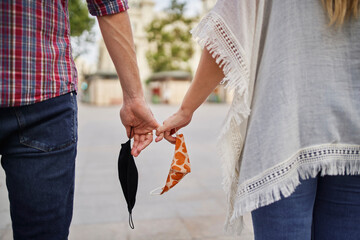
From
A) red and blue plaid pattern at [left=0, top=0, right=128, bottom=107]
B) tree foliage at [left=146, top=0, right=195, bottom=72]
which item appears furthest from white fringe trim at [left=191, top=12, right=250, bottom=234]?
tree foliage at [left=146, top=0, right=195, bottom=72]

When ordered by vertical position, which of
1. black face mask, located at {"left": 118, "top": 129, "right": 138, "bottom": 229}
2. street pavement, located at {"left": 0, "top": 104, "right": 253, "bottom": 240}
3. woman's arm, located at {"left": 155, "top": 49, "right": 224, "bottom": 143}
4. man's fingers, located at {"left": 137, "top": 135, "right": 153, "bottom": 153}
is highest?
woman's arm, located at {"left": 155, "top": 49, "right": 224, "bottom": 143}

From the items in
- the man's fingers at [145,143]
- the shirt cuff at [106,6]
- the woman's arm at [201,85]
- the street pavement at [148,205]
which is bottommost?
the street pavement at [148,205]

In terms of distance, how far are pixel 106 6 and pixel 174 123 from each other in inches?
22.6

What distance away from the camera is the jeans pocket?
97 cm

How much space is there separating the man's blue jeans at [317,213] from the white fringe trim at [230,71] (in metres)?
0.14

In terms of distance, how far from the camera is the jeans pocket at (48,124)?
0.97 metres

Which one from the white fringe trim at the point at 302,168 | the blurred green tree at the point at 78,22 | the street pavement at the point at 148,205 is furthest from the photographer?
the blurred green tree at the point at 78,22

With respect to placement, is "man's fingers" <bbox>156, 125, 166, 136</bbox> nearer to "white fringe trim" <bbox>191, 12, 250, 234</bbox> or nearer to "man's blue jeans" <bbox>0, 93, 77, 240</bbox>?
"white fringe trim" <bbox>191, 12, 250, 234</bbox>

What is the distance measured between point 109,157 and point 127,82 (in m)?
4.48

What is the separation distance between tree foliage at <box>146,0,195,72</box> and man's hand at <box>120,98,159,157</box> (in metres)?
27.8

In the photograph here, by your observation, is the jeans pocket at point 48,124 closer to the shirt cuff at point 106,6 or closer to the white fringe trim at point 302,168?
the shirt cuff at point 106,6

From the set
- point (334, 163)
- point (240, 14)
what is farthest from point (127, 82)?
point (334, 163)

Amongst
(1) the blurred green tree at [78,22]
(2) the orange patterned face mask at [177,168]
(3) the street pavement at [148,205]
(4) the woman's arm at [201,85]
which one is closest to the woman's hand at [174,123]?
(4) the woman's arm at [201,85]

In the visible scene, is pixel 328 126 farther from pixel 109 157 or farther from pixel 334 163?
pixel 109 157
